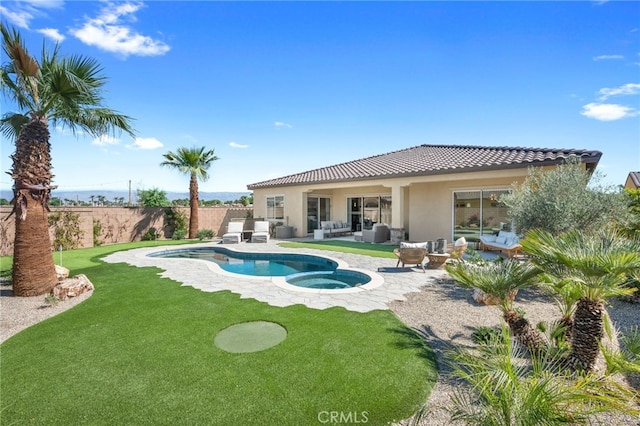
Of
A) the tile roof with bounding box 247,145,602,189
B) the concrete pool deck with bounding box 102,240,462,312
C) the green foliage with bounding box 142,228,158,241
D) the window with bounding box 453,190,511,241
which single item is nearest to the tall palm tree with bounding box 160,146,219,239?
the green foliage with bounding box 142,228,158,241

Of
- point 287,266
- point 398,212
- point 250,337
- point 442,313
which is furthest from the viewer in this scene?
point 398,212

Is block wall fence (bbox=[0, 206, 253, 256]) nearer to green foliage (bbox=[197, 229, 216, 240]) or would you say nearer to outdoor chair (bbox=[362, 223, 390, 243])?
green foliage (bbox=[197, 229, 216, 240])

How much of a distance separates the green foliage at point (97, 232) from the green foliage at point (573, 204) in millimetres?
21902

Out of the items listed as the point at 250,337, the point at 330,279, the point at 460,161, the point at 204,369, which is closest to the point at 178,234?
the point at 330,279

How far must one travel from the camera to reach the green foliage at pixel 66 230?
1617cm

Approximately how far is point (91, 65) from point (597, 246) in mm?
11438

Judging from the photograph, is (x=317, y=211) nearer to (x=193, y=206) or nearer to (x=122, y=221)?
(x=193, y=206)

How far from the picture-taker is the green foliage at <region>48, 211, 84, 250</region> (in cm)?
1617

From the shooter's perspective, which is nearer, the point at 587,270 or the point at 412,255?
the point at 587,270

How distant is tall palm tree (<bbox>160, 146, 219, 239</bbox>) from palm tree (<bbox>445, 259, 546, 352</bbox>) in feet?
66.4

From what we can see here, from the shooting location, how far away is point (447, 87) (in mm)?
15930

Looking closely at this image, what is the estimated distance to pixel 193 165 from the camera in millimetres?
21594

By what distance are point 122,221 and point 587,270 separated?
23.1 metres

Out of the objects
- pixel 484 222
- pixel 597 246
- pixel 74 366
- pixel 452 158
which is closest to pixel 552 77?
pixel 452 158
